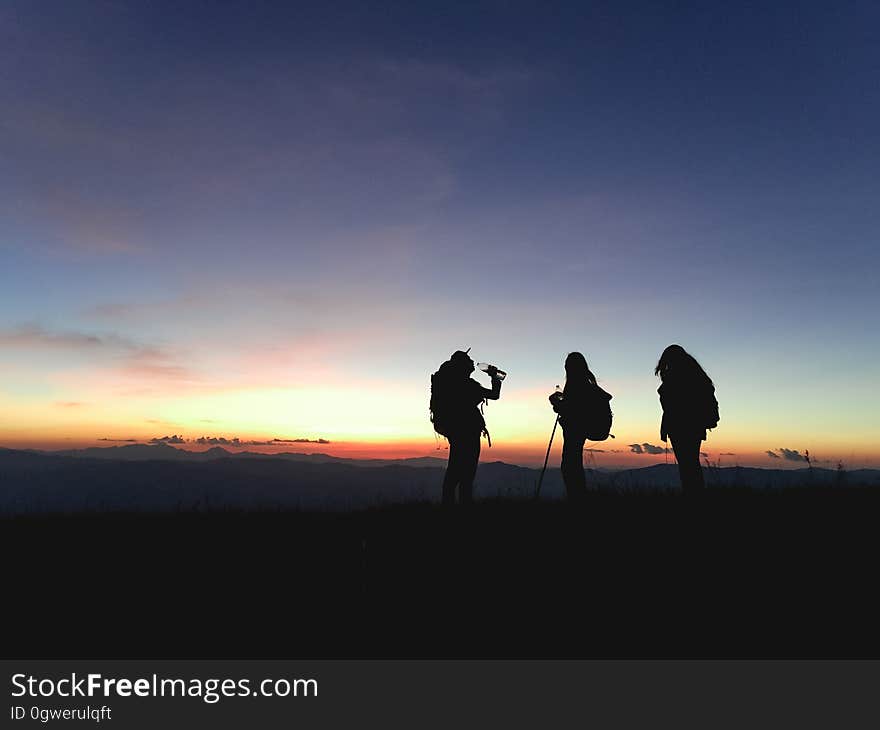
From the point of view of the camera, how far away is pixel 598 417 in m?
9.42

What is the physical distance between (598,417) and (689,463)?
1.50 m

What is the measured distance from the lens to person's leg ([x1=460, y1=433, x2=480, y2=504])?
9211mm

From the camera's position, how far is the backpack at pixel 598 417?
→ 9.41 metres

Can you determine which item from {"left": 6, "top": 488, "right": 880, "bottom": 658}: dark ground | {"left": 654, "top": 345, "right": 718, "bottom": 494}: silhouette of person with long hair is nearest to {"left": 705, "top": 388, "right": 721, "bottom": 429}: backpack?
{"left": 654, "top": 345, "right": 718, "bottom": 494}: silhouette of person with long hair

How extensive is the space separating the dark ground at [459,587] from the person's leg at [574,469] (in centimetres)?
118

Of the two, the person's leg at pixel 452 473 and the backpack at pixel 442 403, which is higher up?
the backpack at pixel 442 403

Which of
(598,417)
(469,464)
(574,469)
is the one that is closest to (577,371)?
(598,417)

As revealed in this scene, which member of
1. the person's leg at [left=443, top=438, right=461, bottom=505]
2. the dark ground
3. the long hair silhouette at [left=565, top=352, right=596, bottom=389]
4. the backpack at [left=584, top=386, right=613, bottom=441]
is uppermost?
the long hair silhouette at [left=565, top=352, right=596, bottom=389]

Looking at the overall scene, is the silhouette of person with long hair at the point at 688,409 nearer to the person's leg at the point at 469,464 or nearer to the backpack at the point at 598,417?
the backpack at the point at 598,417

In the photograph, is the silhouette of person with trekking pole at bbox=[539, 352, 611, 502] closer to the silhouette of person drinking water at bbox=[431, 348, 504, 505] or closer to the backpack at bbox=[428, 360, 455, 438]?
the silhouette of person drinking water at bbox=[431, 348, 504, 505]

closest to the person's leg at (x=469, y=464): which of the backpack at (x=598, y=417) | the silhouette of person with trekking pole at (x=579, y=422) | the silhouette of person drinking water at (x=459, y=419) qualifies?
the silhouette of person drinking water at (x=459, y=419)

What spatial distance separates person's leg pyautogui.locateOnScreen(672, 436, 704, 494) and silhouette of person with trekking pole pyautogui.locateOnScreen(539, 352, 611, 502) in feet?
3.59
